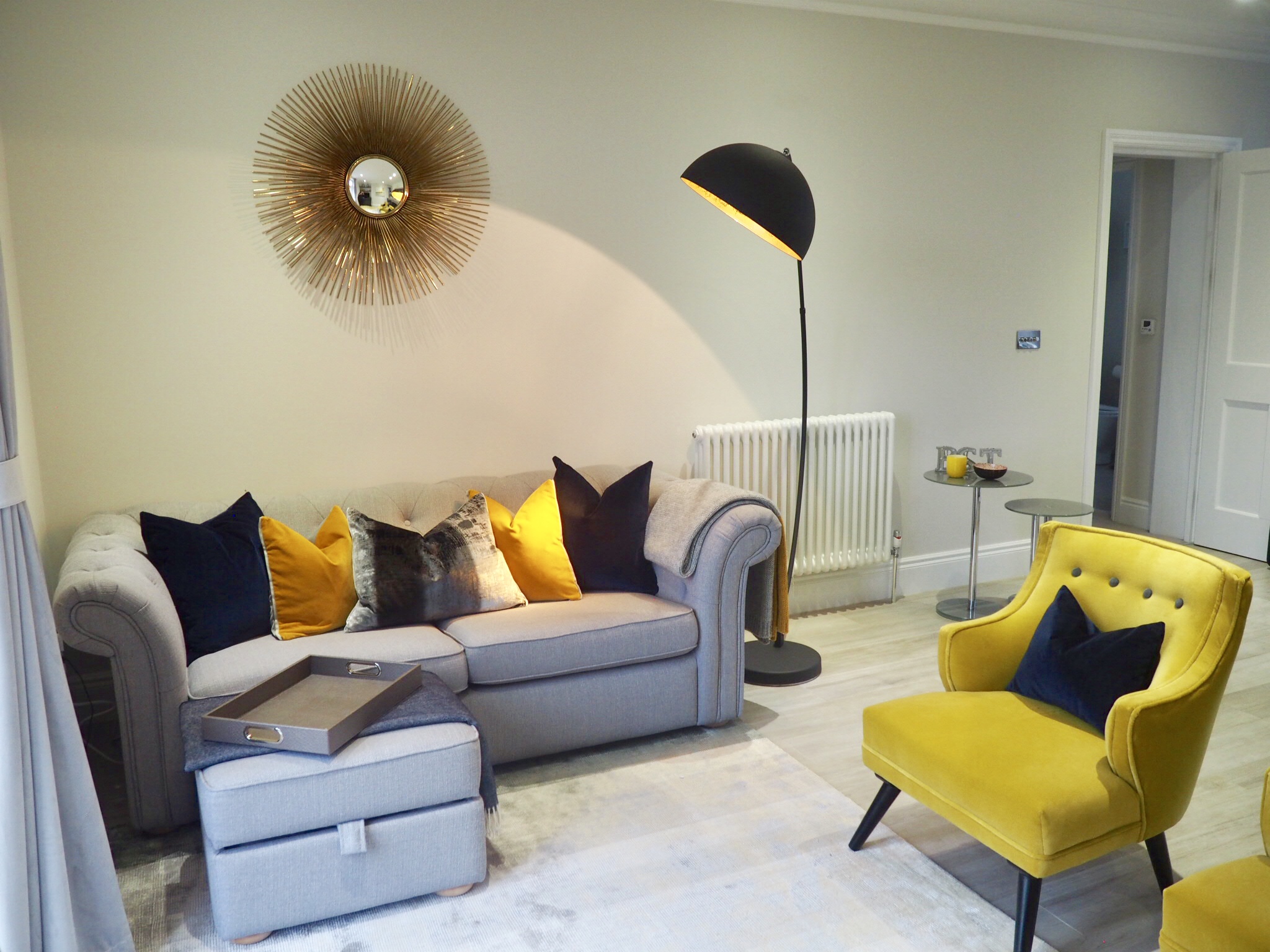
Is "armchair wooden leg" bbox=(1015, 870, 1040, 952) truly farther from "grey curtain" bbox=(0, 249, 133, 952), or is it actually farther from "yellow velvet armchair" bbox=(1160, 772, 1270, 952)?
"grey curtain" bbox=(0, 249, 133, 952)

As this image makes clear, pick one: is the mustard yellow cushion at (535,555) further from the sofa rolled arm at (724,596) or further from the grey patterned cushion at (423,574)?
the sofa rolled arm at (724,596)

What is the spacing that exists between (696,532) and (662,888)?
3.60 ft

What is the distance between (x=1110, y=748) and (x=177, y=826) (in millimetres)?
2246

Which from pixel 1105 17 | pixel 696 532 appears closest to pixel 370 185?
pixel 696 532

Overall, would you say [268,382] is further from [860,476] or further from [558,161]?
[860,476]

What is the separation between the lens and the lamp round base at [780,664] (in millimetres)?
3527

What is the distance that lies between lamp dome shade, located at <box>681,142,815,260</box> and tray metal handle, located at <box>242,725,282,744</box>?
189 centimetres

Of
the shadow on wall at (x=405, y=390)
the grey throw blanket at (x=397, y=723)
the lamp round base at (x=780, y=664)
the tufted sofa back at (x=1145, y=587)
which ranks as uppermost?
the shadow on wall at (x=405, y=390)

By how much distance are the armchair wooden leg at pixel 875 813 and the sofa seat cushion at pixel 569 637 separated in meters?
0.80

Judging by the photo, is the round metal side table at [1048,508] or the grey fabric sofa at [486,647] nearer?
Answer: the grey fabric sofa at [486,647]

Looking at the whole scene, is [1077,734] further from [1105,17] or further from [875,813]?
[1105,17]

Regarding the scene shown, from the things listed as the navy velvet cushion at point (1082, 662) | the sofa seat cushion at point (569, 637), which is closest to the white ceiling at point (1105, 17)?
the sofa seat cushion at point (569, 637)

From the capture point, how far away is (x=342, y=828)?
2176mm

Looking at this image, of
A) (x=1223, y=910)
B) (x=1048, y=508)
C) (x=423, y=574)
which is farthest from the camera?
(x=1048, y=508)
